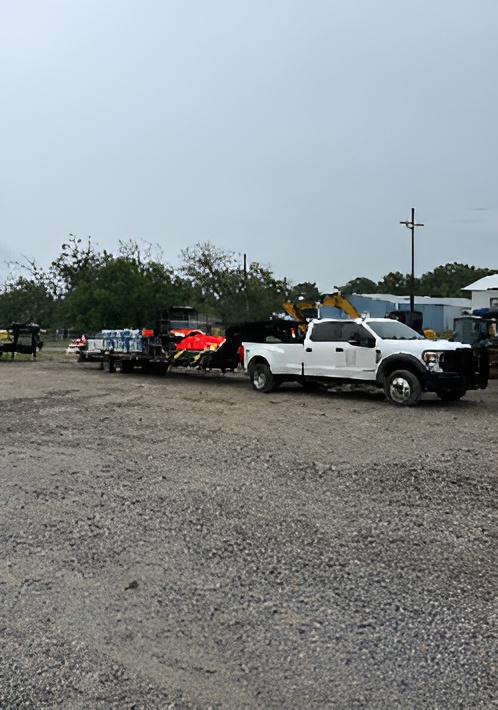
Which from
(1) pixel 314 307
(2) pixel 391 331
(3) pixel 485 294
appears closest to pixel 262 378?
(2) pixel 391 331

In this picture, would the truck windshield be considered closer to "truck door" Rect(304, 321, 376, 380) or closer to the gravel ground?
"truck door" Rect(304, 321, 376, 380)

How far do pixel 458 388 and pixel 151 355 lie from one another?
36.4 feet

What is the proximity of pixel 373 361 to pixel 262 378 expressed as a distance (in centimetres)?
344

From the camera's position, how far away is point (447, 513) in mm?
6574

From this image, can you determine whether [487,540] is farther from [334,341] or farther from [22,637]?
[334,341]

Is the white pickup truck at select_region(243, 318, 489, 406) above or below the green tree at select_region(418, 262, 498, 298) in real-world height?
below

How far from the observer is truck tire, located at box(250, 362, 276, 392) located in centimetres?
1819

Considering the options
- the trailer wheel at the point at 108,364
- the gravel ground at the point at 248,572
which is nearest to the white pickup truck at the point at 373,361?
the gravel ground at the point at 248,572

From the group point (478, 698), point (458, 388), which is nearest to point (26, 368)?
point (458, 388)

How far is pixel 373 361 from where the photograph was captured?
1593 centimetres

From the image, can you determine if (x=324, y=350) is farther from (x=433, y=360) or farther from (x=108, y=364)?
(x=108, y=364)

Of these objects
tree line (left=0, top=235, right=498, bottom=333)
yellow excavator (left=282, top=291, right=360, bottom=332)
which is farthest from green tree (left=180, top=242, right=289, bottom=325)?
yellow excavator (left=282, top=291, right=360, bottom=332)

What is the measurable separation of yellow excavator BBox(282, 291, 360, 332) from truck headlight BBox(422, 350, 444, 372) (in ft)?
16.4

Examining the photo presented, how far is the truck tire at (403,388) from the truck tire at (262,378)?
3635mm
